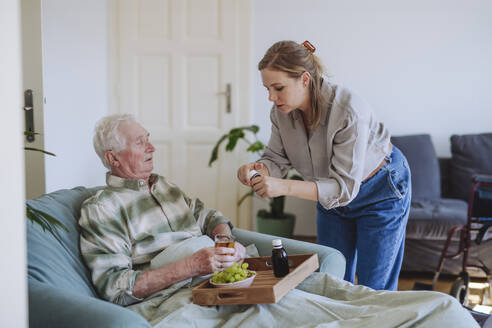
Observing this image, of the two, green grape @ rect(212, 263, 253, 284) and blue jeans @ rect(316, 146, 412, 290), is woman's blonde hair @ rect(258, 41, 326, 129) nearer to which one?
blue jeans @ rect(316, 146, 412, 290)

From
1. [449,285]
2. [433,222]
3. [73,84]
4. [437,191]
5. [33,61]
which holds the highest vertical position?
[33,61]

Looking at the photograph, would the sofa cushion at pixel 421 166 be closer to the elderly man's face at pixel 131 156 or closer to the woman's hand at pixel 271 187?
the woman's hand at pixel 271 187

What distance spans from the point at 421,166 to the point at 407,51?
1001 millimetres

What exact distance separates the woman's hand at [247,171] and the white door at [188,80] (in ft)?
7.00

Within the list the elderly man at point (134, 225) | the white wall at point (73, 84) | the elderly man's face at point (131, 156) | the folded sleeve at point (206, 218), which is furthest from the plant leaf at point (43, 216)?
the white wall at point (73, 84)

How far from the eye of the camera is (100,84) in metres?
4.09

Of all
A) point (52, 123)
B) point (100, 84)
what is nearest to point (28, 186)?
point (52, 123)

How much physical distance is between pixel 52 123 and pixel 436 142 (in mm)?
2913

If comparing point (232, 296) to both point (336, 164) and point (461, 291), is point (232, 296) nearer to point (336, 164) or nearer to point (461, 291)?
point (336, 164)

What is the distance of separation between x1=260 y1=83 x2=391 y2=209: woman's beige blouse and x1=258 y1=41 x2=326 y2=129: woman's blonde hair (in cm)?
3

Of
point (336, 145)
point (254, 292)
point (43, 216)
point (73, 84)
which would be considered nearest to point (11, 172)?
point (43, 216)

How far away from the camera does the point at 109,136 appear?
1945 mm

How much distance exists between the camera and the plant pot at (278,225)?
3869mm

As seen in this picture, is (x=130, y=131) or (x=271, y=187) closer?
(x=271, y=187)
